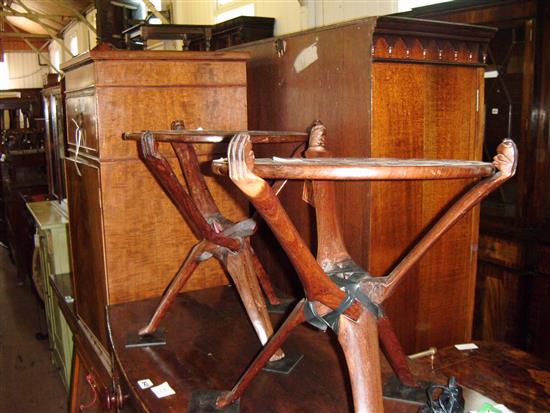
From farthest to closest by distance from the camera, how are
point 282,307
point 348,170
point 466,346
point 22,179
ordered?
1. point 22,179
2. point 282,307
3. point 466,346
4. point 348,170

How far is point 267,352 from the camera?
102 cm

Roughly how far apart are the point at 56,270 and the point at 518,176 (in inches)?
101

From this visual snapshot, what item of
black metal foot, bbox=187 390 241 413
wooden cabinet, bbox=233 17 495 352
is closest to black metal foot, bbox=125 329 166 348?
black metal foot, bbox=187 390 241 413

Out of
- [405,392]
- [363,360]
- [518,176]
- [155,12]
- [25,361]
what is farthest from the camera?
[155,12]

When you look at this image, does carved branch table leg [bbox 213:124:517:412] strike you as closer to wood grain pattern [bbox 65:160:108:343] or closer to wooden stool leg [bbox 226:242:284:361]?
wooden stool leg [bbox 226:242:284:361]

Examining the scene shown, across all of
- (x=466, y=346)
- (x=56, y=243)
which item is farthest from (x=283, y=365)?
(x=56, y=243)

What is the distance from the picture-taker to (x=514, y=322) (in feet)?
8.54

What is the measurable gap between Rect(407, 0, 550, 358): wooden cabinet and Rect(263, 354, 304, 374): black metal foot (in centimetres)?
165

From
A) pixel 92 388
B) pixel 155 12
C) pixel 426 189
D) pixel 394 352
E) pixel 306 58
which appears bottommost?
pixel 92 388

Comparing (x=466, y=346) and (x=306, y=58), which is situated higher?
(x=306, y=58)

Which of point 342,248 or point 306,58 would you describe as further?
point 306,58

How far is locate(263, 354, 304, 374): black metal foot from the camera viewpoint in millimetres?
1206

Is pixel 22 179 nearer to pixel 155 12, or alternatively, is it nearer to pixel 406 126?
pixel 155 12

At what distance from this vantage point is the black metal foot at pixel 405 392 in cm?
107
